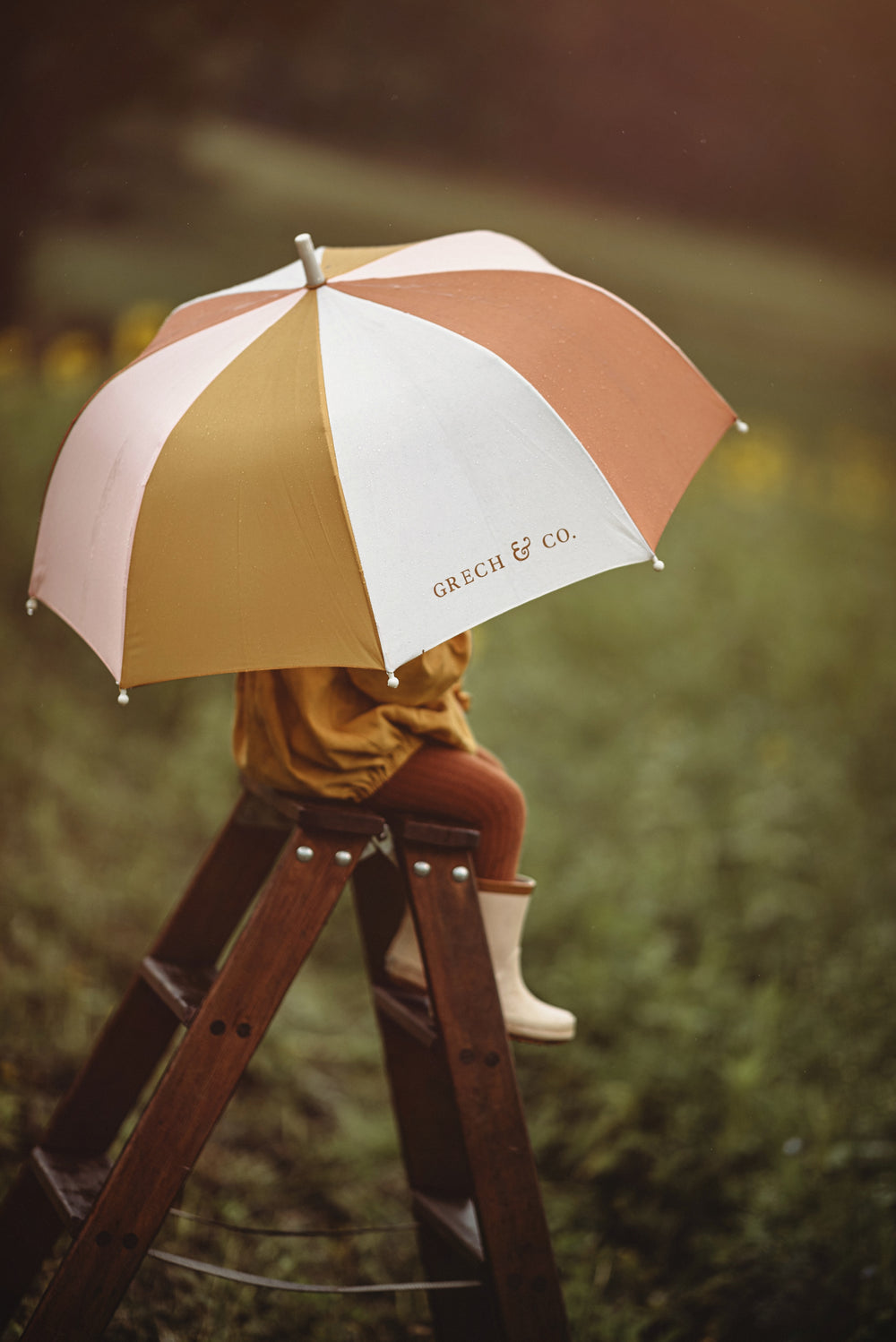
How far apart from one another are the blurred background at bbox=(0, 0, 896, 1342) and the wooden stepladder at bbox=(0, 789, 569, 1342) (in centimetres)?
60

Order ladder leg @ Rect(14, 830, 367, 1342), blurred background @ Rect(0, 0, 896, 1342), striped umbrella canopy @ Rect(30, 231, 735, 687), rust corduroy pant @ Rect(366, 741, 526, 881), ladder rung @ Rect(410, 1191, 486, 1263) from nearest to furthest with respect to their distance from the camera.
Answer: striped umbrella canopy @ Rect(30, 231, 735, 687), ladder leg @ Rect(14, 830, 367, 1342), rust corduroy pant @ Rect(366, 741, 526, 881), ladder rung @ Rect(410, 1191, 486, 1263), blurred background @ Rect(0, 0, 896, 1342)

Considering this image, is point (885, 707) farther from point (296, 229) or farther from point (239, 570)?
point (239, 570)

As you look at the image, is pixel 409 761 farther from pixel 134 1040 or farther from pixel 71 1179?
pixel 71 1179

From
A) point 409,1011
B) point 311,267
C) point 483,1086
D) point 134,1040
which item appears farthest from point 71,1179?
point 311,267

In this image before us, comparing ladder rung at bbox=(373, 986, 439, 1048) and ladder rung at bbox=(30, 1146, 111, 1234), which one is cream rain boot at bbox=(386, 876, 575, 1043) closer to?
ladder rung at bbox=(373, 986, 439, 1048)

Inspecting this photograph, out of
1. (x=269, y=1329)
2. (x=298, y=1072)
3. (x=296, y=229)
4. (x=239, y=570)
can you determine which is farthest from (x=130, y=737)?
(x=239, y=570)

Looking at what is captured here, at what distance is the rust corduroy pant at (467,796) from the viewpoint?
5.78 feet

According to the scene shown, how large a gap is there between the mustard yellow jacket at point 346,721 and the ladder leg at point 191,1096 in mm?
102

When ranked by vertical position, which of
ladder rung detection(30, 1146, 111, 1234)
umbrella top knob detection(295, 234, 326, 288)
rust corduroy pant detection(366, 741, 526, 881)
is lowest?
A: ladder rung detection(30, 1146, 111, 1234)

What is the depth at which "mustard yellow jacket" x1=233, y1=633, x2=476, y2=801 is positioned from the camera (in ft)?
5.49

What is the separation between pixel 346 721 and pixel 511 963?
1.73 feet

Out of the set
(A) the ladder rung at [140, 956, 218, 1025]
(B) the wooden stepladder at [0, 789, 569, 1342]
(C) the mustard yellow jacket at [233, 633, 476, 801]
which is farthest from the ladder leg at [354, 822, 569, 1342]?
(A) the ladder rung at [140, 956, 218, 1025]

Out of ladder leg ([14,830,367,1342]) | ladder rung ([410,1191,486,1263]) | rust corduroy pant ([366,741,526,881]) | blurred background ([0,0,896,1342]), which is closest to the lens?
ladder leg ([14,830,367,1342])

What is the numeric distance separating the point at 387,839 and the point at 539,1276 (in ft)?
2.47
